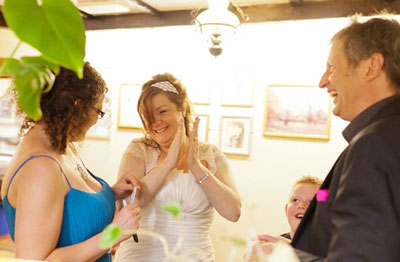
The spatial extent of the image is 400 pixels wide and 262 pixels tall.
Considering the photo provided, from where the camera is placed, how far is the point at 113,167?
17.3 feet

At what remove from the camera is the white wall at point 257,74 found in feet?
14.8

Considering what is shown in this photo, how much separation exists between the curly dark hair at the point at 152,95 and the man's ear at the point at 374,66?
1.28 metres

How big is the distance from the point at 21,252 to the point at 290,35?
3.84 metres

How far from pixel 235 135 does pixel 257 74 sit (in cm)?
70

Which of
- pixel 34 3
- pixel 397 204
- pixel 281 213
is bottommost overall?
pixel 281 213

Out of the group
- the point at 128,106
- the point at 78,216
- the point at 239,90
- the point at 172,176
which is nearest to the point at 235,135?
the point at 239,90

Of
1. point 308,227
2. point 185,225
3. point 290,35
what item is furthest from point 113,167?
point 308,227

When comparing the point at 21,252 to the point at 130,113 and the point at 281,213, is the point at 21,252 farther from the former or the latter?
the point at 130,113

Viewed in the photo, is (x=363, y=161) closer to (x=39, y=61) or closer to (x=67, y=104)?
(x=39, y=61)

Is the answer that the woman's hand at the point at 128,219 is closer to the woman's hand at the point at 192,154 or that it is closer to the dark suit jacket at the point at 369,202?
the woman's hand at the point at 192,154

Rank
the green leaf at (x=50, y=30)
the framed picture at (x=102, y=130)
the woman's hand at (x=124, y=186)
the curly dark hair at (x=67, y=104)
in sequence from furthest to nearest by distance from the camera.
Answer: the framed picture at (x=102, y=130)
the woman's hand at (x=124, y=186)
the curly dark hair at (x=67, y=104)
the green leaf at (x=50, y=30)

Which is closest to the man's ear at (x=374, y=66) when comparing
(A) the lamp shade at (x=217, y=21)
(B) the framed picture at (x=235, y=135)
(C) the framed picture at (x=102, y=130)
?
(A) the lamp shade at (x=217, y=21)

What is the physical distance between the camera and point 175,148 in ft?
7.23

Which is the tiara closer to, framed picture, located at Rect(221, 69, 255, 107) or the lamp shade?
the lamp shade
